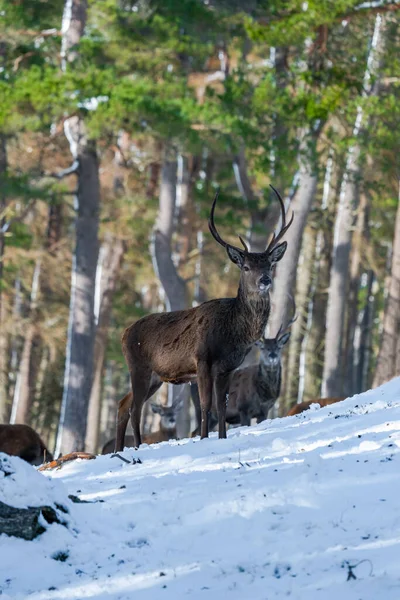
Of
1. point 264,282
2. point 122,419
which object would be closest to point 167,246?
point 122,419

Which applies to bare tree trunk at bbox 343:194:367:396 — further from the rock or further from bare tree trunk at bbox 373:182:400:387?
the rock

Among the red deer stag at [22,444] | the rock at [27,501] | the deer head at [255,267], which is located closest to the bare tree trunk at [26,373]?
the red deer stag at [22,444]

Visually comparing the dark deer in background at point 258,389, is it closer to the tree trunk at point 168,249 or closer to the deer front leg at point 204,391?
the deer front leg at point 204,391

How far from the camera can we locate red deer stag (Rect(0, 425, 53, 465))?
1595 cm

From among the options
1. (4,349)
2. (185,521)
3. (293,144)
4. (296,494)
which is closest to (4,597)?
(185,521)

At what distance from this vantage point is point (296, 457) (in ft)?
27.2

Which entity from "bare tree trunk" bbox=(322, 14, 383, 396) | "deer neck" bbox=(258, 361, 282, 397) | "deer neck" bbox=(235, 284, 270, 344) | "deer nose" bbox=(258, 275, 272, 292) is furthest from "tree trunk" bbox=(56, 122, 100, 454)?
"deer nose" bbox=(258, 275, 272, 292)

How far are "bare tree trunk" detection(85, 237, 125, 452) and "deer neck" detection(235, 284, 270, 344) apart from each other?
783 inches

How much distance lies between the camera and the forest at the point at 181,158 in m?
20.8

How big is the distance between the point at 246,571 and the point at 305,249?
2652 cm

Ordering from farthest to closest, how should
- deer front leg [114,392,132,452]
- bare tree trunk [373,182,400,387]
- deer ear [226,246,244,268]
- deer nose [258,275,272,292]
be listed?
bare tree trunk [373,182,400,387] < deer front leg [114,392,132,452] < deer ear [226,246,244,268] < deer nose [258,275,272,292]

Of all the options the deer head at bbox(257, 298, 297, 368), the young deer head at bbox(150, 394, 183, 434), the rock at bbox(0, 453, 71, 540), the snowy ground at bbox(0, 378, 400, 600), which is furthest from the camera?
the young deer head at bbox(150, 394, 183, 434)

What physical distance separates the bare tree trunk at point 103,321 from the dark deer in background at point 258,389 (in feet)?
47.0

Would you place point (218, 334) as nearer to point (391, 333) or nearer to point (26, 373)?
point (391, 333)
